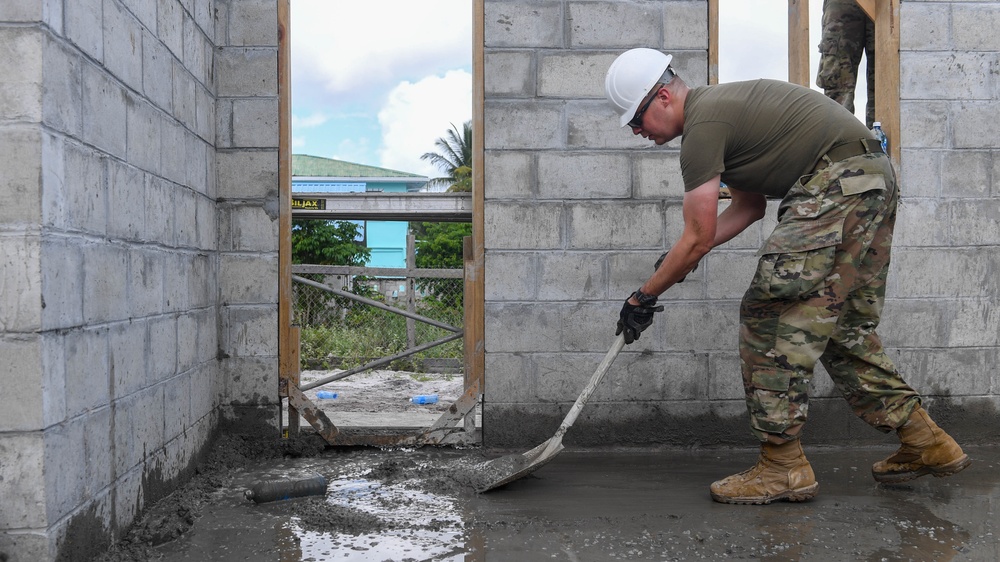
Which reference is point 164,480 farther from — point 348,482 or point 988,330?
point 988,330

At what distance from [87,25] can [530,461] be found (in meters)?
2.06

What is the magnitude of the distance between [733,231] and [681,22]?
1194 millimetres

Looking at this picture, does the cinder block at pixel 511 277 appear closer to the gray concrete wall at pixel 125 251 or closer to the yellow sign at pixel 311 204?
the gray concrete wall at pixel 125 251

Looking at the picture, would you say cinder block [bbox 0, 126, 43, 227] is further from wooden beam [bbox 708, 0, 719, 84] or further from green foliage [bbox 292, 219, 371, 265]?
green foliage [bbox 292, 219, 371, 265]

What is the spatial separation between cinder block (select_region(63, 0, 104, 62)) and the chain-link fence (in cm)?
519

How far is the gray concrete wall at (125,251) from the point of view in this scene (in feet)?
6.06

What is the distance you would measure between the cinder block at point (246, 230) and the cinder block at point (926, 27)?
318 centimetres

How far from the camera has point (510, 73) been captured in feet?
12.0

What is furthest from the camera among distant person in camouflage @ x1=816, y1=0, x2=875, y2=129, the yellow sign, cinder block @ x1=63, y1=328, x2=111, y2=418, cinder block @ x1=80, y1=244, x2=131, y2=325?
the yellow sign

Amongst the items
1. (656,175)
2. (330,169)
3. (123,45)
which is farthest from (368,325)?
(330,169)

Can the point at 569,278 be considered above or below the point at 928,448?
above

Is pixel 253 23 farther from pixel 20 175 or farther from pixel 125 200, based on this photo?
pixel 20 175

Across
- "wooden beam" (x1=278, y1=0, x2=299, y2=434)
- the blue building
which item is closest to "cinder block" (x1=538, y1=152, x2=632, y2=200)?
"wooden beam" (x1=278, y1=0, x2=299, y2=434)

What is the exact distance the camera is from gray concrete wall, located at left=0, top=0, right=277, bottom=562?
6.06 feet
